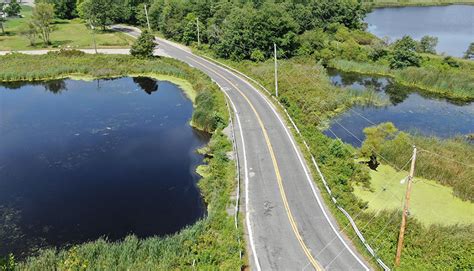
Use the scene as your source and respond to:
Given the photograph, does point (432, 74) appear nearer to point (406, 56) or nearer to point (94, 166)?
point (406, 56)

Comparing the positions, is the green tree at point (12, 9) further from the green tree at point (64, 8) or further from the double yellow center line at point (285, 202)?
the double yellow center line at point (285, 202)

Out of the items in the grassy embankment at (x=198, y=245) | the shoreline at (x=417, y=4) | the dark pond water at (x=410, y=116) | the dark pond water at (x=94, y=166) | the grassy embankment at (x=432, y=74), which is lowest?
the dark pond water at (x=94, y=166)

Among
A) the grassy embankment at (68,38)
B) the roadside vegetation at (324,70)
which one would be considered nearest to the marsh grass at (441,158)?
the roadside vegetation at (324,70)

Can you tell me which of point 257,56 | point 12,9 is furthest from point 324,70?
point 12,9

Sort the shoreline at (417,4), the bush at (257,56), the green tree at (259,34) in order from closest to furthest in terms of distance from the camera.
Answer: the bush at (257,56) < the green tree at (259,34) < the shoreline at (417,4)

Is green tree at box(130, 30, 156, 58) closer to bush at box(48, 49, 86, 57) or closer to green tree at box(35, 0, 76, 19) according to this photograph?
bush at box(48, 49, 86, 57)

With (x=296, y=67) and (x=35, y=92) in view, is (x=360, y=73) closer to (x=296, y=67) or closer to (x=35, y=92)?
(x=296, y=67)
